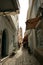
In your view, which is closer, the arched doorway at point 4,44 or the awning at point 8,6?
the awning at point 8,6

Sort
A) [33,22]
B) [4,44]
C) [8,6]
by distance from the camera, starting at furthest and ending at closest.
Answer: [4,44] < [33,22] < [8,6]

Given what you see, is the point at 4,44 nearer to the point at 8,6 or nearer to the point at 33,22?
the point at 33,22

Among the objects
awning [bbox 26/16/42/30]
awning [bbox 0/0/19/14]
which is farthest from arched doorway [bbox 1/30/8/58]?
awning [bbox 0/0/19/14]

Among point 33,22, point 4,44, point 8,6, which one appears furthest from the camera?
point 4,44

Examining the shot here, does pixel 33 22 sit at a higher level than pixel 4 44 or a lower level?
higher

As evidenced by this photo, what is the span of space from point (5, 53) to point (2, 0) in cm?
895

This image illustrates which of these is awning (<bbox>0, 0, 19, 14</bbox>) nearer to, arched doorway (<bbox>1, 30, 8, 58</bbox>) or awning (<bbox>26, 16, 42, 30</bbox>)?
awning (<bbox>26, 16, 42, 30</bbox>)

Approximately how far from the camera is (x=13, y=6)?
20.0ft

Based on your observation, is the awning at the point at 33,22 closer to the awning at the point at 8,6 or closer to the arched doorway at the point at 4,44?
the awning at the point at 8,6

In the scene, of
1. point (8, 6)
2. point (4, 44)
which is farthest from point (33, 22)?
point (4, 44)

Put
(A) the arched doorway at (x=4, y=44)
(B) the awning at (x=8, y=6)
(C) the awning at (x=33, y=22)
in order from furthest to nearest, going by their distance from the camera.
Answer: (A) the arched doorway at (x=4, y=44) < (C) the awning at (x=33, y=22) < (B) the awning at (x=8, y=6)

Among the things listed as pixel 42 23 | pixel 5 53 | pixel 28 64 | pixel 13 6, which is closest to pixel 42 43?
pixel 42 23

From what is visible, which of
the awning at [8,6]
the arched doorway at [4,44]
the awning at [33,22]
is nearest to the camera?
the awning at [8,6]

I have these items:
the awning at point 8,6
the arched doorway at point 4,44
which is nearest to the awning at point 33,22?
the awning at point 8,6
